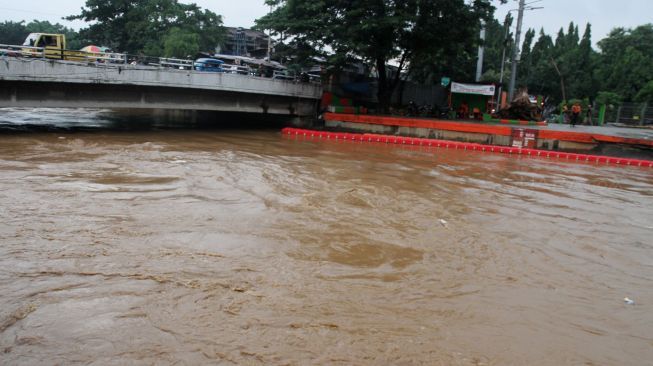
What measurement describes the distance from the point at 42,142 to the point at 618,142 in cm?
2487

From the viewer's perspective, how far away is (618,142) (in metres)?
23.3

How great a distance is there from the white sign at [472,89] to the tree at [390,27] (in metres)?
3.74

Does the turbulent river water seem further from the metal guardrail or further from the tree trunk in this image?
the tree trunk

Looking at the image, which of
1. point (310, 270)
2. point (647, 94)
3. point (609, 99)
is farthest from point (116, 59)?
point (647, 94)

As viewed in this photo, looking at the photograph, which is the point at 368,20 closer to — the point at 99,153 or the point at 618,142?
the point at 618,142

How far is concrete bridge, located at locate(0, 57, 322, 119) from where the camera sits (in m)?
20.5

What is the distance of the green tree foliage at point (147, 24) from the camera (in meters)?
47.4

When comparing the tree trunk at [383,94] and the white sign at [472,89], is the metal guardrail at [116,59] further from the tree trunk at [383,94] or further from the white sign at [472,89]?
the white sign at [472,89]

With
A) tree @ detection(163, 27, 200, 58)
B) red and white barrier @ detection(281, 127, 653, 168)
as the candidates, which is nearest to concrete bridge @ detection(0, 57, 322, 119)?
red and white barrier @ detection(281, 127, 653, 168)

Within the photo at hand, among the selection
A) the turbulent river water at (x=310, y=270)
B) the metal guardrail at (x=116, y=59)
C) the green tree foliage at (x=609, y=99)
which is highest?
the green tree foliage at (x=609, y=99)

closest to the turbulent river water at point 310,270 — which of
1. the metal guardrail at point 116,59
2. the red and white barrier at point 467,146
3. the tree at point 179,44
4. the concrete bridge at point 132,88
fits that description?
the concrete bridge at point 132,88

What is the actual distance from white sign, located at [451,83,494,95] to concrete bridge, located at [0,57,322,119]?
9986mm

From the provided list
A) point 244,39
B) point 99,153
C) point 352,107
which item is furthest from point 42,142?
point 244,39

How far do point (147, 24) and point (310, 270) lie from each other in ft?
152
